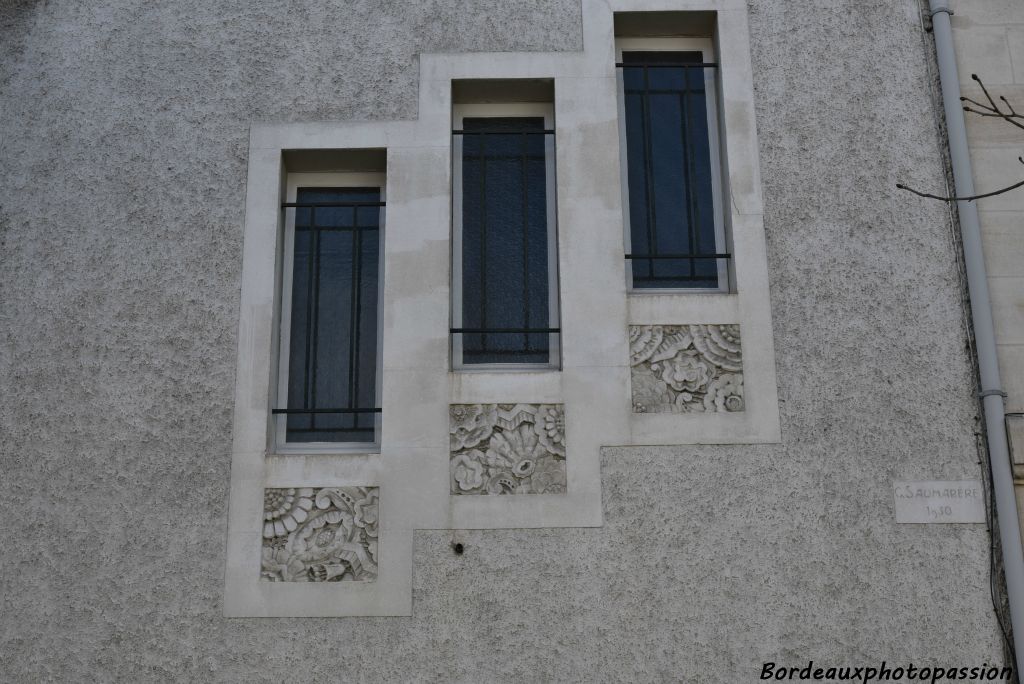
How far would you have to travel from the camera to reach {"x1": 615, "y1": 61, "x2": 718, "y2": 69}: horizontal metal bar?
5871 millimetres

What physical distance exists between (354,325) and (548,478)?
1448 mm

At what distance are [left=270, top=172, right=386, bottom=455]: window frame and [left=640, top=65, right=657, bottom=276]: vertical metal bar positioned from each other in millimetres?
1531

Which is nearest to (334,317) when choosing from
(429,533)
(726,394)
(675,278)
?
(429,533)

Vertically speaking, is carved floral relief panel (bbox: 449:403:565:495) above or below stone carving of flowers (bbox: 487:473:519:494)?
above

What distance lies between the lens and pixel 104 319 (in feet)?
17.5

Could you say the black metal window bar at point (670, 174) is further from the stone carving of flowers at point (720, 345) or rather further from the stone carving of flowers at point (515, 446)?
the stone carving of flowers at point (515, 446)

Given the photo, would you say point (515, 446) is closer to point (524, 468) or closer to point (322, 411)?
point (524, 468)

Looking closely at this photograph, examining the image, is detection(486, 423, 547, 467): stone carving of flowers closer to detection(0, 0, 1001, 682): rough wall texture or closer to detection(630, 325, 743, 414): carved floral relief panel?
detection(0, 0, 1001, 682): rough wall texture

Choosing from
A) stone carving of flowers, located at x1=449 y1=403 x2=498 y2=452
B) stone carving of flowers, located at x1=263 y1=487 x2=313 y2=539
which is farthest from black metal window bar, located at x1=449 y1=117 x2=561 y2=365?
stone carving of flowers, located at x1=263 y1=487 x2=313 y2=539

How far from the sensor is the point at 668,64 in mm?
5914

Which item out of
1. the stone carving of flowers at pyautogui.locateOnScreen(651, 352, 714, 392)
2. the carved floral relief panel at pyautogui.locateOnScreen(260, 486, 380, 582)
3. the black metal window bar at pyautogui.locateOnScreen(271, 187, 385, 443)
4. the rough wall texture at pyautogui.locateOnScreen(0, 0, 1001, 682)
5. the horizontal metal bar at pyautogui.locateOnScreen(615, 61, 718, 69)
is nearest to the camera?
the rough wall texture at pyautogui.locateOnScreen(0, 0, 1001, 682)

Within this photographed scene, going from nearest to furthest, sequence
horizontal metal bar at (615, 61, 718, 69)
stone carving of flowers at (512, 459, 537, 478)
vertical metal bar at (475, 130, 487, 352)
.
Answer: stone carving of flowers at (512, 459, 537, 478) → vertical metal bar at (475, 130, 487, 352) → horizontal metal bar at (615, 61, 718, 69)

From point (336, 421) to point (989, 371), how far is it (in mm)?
3447

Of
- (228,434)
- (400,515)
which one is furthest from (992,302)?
(228,434)
